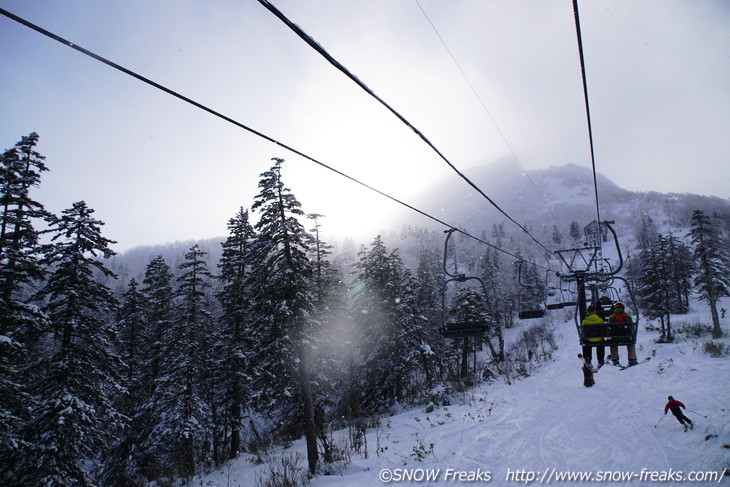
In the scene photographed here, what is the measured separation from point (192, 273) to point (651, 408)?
25.8m

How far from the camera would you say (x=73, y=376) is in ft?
52.5

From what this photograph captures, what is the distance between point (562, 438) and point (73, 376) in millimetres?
20408

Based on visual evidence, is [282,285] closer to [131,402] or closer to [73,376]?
[73,376]

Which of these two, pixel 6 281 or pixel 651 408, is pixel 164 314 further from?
pixel 651 408

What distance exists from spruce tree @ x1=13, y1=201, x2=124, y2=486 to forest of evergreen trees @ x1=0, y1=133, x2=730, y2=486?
2.5 inches

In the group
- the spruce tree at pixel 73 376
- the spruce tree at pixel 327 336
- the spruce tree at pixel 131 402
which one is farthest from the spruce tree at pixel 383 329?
the spruce tree at pixel 73 376

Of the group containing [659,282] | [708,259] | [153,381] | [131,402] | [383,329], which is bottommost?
[131,402]

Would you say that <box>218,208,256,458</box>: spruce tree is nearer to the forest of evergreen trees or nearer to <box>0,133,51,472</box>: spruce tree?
the forest of evergreen trees

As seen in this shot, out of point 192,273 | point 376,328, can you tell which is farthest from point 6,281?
point 376,328

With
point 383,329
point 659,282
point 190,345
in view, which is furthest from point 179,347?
point 659,282

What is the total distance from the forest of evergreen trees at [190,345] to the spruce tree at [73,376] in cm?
6

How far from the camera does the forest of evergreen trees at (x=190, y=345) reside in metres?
14.5

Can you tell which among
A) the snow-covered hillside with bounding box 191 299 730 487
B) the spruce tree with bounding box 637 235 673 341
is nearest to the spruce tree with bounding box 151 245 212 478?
the snow-covered hillside with bounding box 191 299 730 487

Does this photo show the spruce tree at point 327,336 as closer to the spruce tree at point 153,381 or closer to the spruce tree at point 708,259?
the spruce tree at point 153,381
